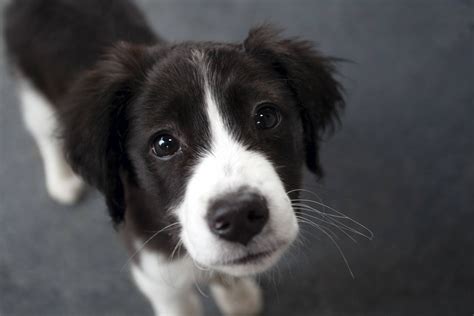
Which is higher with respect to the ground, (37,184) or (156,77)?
(156,77)

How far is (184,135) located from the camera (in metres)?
1.36

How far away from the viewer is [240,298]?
203 centimetres

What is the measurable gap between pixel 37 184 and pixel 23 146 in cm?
24

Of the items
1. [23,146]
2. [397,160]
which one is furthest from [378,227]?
[23,146]

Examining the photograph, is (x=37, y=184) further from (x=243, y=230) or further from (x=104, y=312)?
(x=243, y=230)

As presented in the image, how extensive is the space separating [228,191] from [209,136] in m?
0.20

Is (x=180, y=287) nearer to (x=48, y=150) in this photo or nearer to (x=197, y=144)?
(x=197, y=144)

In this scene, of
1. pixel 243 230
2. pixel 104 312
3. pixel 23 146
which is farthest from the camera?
pixel 23 146

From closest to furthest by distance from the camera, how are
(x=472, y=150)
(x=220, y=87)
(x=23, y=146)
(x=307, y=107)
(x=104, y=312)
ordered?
(x=220, y=87) < (x=307, y=107) < (x=104, y=312) < (x=472, y=150) < (x=23, y=146)

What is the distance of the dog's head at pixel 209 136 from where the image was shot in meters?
1.23

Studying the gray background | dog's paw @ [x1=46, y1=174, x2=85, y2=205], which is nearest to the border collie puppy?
the gray background

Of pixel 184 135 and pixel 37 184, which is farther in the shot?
pixel 37 184

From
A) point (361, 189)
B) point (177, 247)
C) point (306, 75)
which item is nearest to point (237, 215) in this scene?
point (177, 247)

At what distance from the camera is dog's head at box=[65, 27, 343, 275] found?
4.05 ft
